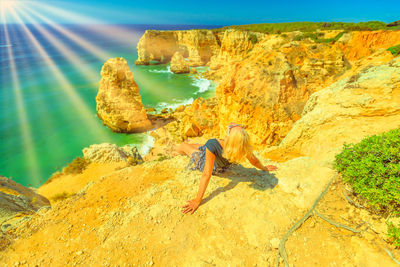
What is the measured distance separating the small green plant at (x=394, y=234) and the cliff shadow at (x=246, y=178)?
169cm

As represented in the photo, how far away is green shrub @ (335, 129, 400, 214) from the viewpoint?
7.83 ft

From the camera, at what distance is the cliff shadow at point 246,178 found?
371cm

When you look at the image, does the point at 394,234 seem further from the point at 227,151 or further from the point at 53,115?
the point at 53,115

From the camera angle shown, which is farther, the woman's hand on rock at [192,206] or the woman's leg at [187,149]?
the woman's leg at [187,149]

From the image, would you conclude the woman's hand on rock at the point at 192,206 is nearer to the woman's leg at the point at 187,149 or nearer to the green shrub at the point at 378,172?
the woman's leg at the point at 187,149

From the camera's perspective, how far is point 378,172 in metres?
2.54

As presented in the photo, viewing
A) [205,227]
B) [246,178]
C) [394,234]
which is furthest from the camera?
[246,178]

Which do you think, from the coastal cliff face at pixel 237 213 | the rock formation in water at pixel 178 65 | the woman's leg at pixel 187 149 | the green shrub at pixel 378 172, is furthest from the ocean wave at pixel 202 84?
the green shrub at pixel 378 172

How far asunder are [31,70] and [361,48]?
6540cm

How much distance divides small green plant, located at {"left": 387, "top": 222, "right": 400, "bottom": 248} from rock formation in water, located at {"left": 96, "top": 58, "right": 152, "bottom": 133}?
19.0 m

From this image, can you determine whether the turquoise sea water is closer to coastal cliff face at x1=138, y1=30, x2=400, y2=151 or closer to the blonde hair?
coastal cliff face at x1=138, y1=30, x2=400, y2=151

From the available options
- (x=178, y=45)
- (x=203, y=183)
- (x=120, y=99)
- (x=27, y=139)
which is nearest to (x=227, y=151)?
(x=203, y=183)

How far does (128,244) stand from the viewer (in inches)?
111

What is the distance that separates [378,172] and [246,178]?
2.14 metres
